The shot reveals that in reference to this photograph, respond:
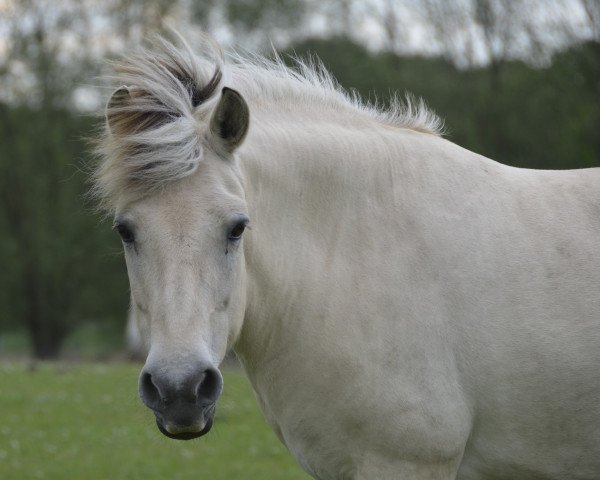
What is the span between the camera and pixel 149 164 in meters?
3.64

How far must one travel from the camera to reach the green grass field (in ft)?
28.2

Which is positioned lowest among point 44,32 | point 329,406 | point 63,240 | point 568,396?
point 63,240

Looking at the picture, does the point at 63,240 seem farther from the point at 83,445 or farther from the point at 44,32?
the point at 83,445

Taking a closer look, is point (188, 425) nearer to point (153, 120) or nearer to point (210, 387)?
point (210, 387)

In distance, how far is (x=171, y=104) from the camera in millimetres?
3783

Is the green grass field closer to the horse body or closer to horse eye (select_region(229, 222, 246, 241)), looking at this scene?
the horse body

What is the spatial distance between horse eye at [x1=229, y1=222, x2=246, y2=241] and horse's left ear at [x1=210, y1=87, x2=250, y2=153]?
0.37 metres

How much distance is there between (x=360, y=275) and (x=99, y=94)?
18.9m

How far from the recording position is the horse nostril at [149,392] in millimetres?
3326

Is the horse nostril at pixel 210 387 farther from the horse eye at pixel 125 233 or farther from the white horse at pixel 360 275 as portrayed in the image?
the horse eye at pixel 125 233

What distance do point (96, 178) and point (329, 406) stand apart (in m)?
1.48

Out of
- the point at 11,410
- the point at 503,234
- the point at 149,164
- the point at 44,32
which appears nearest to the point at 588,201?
the point at 503,234

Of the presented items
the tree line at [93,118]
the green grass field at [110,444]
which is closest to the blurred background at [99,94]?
the tree line at [93,118]

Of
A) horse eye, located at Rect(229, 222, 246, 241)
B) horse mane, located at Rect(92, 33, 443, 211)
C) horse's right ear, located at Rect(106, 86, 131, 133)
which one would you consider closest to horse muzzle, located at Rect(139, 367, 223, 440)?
horse eye, located at Rect(229, 222, 246, 241)
